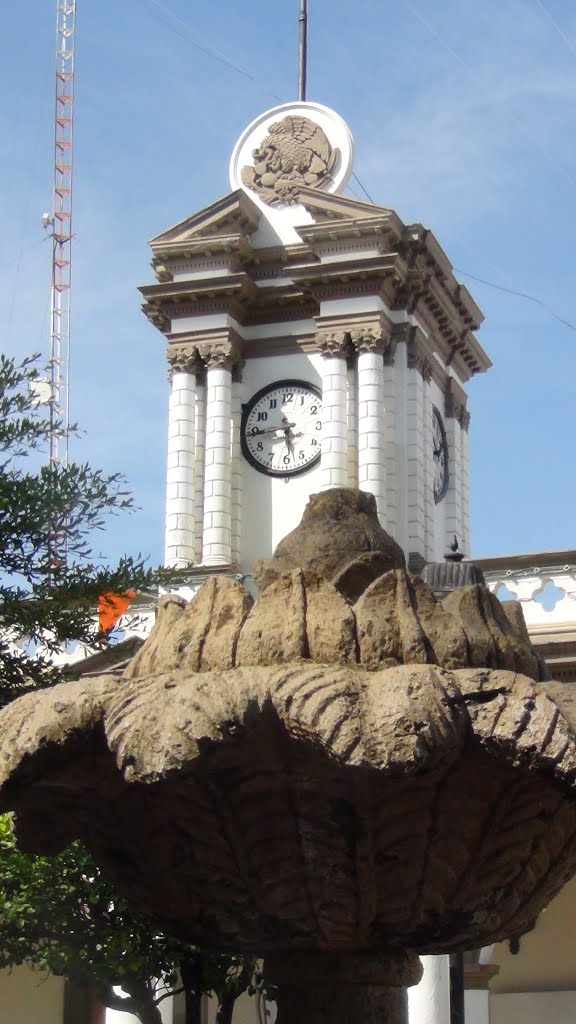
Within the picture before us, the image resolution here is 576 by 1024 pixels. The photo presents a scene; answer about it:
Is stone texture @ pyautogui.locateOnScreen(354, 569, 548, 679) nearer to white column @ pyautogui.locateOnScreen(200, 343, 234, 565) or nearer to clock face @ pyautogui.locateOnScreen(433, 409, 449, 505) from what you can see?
white column @ pyautogui.locateOnScreen(200, 343, 234, 565)

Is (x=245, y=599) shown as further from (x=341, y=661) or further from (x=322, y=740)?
(x=322, y=740)

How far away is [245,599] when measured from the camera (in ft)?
19.0

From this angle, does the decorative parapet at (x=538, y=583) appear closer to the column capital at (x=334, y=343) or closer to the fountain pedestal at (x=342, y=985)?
the column capital at (x=334, y=343)

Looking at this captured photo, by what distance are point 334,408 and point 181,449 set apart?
2.41m

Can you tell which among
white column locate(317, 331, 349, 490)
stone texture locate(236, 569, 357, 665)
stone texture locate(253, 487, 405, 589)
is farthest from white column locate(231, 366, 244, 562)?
stone texture locate(236, 569, 357, 665)

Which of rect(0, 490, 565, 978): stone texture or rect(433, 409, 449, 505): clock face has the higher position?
rect(433, 409, 449, 505): clock face

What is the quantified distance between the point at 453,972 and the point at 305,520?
5.03m

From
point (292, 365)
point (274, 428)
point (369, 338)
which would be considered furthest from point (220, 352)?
point (369, 338)

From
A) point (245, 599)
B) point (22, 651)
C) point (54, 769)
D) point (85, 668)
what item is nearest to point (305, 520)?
point (245, 599)

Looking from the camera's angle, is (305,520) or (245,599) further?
(305,520)

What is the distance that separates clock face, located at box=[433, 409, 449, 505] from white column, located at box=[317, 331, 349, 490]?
7.88ft

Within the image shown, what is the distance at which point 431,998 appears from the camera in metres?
16.8

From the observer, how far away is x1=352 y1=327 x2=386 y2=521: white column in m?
25.3

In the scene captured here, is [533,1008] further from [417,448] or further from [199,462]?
[199,462]
